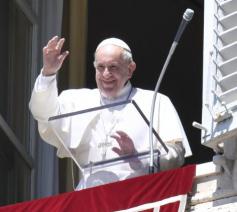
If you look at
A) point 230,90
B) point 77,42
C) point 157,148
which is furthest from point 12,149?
point 230,90

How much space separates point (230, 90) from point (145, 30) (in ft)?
13.4

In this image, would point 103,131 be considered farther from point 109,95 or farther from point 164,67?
point 164,67

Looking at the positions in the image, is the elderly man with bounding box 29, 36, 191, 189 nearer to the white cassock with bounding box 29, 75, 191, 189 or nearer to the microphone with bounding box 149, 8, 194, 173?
the white cassock with bounding box 29, 75, 191, 189

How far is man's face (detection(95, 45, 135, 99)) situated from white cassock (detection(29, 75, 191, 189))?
8 cm

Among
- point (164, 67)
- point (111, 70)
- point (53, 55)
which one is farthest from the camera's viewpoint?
point (111, 70)

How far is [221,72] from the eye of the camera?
7984 mm

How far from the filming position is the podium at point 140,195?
796 cm

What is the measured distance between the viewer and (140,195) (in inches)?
316

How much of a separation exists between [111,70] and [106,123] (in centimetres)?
27

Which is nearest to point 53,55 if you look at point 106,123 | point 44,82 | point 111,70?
point 44,82

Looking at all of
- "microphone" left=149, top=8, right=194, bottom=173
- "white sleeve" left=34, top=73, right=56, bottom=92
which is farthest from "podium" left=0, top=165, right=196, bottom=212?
"white sleeve" left=34, top=73, right=56, bottom=92

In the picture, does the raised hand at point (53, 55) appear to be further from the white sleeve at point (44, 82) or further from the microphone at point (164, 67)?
the microphone at point (164, 67)

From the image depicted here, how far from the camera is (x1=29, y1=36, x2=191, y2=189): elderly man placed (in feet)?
27.7

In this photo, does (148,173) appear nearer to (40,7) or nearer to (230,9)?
(230,9)
